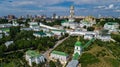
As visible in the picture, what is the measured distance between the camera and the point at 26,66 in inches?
821

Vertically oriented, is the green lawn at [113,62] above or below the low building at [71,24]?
below

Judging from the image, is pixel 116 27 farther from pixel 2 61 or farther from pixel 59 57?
pixel 2 61

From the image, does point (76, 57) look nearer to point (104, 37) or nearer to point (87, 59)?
point (87, 59)

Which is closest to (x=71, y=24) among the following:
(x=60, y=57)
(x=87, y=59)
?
(x=60, y=57)

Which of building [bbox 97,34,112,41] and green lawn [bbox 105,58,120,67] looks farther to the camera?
building [bbox 97,34,112,41]

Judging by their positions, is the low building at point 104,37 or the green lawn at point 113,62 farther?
the low building at point 104,37

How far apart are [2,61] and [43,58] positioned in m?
4.77

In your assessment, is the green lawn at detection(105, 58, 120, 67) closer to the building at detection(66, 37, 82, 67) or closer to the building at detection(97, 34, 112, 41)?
the building at detection(66, 37, 82, 67)

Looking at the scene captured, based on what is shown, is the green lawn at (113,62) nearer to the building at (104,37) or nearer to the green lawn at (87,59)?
the green lawn at (87,59)

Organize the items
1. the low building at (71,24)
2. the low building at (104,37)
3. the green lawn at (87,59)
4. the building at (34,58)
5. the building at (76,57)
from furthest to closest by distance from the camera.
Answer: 1. the low building at (71,24)
2. the low building at (104,37)
3. the building at (34,58)
4. the green lawn at (87,59)
5. the building at (76,57)

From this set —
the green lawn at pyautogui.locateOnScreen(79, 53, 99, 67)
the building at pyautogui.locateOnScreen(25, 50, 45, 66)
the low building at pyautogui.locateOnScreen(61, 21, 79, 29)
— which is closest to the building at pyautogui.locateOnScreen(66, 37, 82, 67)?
the green lawn at pyautogui.locateOnScreen(79, 53, 99, 67)

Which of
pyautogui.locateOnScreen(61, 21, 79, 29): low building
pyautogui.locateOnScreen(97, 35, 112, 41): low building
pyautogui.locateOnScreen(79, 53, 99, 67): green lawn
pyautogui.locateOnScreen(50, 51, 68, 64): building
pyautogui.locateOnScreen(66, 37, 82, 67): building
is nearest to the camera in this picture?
pyautogui.locateOnScreen(66, 37, 82, 67): building

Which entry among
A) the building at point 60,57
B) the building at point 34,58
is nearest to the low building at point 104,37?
the building at point 60,57

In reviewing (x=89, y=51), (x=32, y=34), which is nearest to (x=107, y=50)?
(x=89, y=51)
